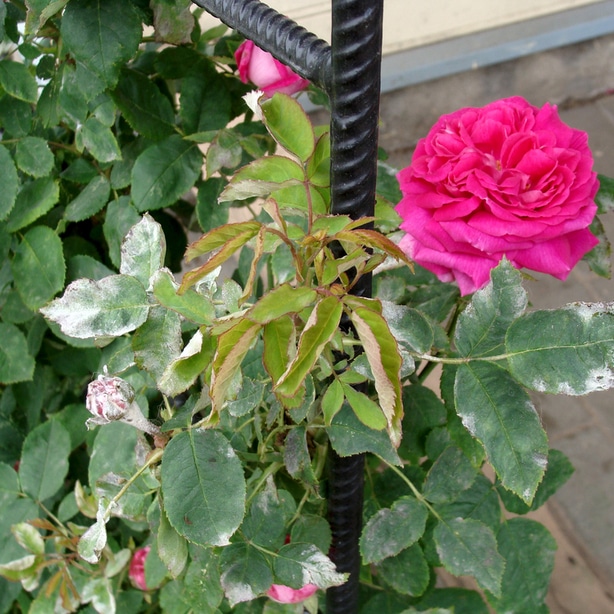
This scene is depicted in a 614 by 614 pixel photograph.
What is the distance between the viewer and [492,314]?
18.7 inches

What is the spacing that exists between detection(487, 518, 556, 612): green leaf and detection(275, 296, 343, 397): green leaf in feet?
1.46

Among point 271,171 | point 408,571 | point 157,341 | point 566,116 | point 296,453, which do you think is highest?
point 271,171

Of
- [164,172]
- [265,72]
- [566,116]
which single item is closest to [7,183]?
[164,172]

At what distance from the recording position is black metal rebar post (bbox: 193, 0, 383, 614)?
0.34 m

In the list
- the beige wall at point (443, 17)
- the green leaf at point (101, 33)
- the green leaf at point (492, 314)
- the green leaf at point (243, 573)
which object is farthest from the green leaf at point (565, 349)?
the beige wall at point (443, 17)

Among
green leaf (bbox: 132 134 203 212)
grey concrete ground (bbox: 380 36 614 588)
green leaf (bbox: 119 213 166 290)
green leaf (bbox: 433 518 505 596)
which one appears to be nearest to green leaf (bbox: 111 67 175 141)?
green leaf (bbox: 132 134 203 212)

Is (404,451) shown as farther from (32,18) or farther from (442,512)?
(32,18)

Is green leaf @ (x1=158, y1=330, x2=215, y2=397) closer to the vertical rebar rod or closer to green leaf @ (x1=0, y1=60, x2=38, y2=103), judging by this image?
the vertical rebar rod

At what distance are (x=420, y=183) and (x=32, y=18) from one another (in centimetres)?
35

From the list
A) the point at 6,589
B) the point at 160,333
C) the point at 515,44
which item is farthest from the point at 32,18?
the point at 515,44

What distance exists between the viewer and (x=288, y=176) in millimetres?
444

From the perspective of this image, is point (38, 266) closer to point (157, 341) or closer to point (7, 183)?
point (7, 183)

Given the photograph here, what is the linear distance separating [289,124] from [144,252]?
0.15 metres

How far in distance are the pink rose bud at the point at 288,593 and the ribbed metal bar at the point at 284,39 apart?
16.8 inches
